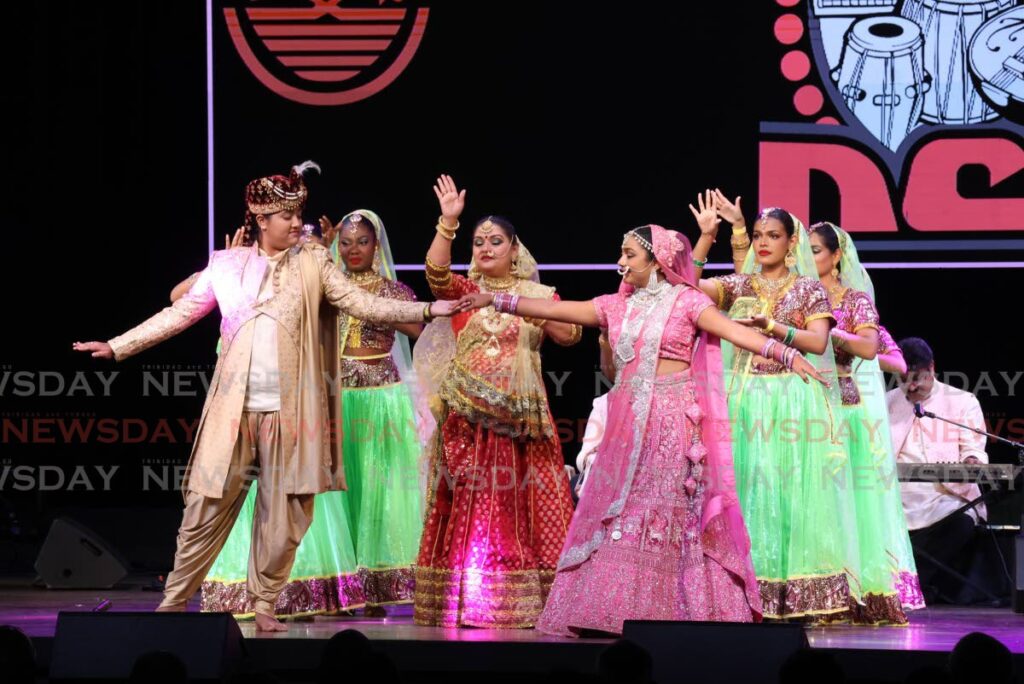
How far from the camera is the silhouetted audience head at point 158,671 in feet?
10.3

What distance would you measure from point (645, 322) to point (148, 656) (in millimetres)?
2586

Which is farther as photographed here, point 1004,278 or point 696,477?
point 1004,278

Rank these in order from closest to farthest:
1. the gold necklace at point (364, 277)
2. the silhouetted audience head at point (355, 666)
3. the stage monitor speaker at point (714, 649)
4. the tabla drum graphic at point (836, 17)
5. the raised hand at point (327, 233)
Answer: the silhouetted audience head at point (355, 666) < the stage monitor speaker at point (714, 649) < the gold necklace at point (364, 277) < the raised hand at point (327, 233) < the tabla drum graphic at point (836, 17)

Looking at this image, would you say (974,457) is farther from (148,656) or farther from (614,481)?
(148,656)

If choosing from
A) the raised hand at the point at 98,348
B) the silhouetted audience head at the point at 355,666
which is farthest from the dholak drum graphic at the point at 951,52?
the silhouetted audience head at the point at 355,666

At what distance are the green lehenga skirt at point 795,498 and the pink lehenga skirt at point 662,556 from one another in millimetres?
706

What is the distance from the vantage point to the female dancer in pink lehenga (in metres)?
5.16

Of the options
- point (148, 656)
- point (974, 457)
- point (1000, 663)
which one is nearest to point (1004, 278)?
point (974, 457)

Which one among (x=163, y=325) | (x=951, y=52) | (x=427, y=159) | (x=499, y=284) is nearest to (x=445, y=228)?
(x=499, y=284)

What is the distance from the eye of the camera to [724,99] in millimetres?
7672

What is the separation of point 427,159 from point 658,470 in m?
3.06

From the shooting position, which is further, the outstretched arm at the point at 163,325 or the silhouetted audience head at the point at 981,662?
the outstretched arm at the point at 163,325

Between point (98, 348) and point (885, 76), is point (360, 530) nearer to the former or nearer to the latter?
point (98, 348)

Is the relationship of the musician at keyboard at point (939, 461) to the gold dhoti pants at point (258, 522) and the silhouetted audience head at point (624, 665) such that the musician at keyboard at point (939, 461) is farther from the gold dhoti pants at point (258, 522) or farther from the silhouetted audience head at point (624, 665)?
the silhouetted audience head at point (624, 665)
